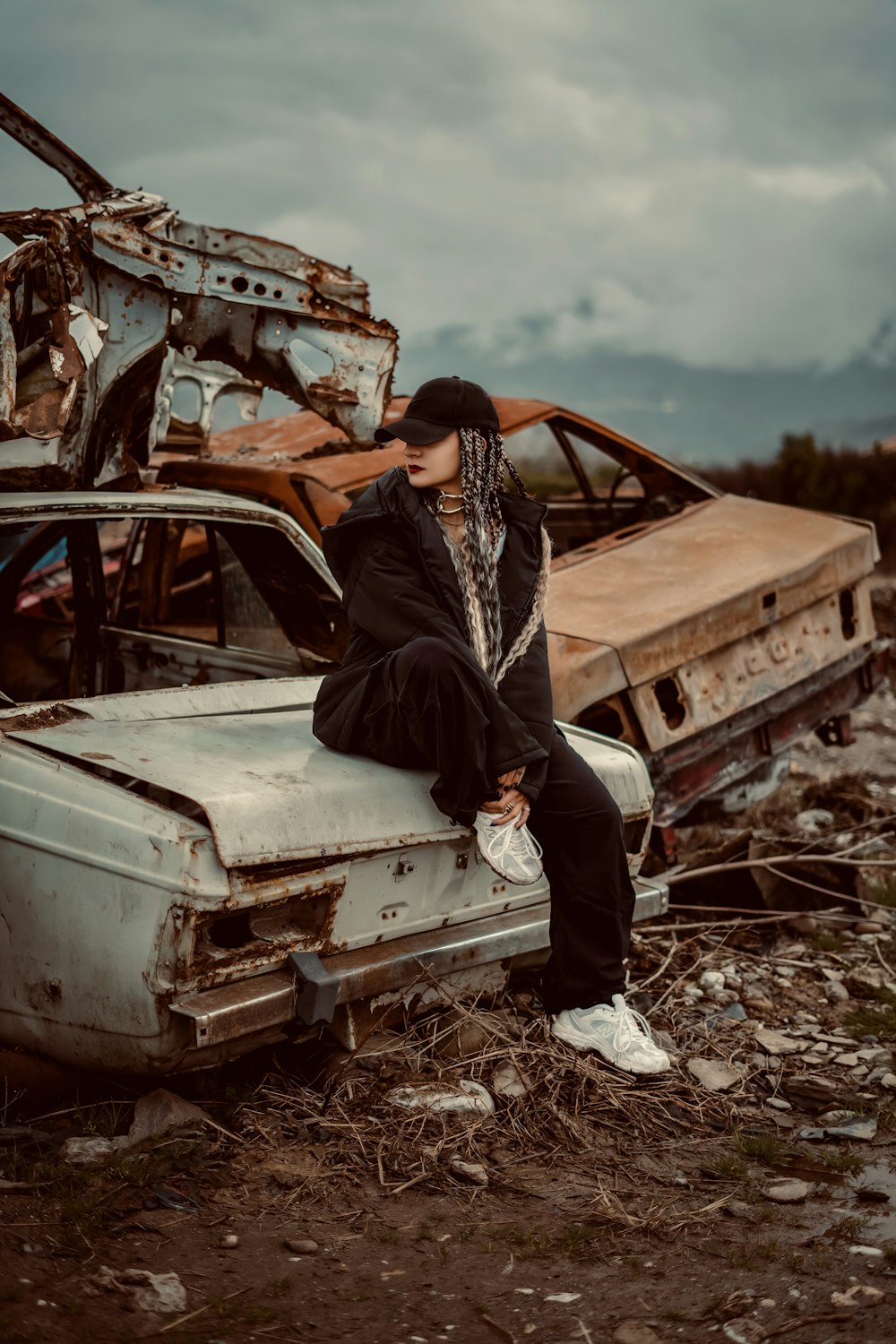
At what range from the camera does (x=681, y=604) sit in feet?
16.9

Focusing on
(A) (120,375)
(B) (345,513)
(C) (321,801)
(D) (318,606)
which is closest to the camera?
(C) (321,801)

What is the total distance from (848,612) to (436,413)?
3.51 metres

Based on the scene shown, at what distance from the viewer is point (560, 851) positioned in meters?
3.42

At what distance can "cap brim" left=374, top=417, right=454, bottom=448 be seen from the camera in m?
3.28

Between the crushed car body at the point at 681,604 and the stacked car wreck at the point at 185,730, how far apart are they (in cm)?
57

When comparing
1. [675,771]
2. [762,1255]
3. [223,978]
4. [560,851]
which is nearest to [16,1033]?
[223,978]

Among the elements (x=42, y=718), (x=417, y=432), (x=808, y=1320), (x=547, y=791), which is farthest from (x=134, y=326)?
(x=808, y=1320)

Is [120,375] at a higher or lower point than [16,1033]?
higher

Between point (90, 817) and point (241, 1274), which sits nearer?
point (241, 1274)

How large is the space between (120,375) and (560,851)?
2.10 m

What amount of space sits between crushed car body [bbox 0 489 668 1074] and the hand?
0.12 meters

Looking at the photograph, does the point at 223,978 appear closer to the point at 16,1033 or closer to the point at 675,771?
the point at 16,1033

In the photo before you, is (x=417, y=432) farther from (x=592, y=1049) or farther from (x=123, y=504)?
(x=592, y=1049)

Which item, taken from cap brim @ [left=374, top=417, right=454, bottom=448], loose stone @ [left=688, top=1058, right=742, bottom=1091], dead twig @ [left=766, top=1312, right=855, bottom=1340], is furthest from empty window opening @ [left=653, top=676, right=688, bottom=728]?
dead twig @ [left=766, top=1312, right=855, bottom=1340]
